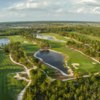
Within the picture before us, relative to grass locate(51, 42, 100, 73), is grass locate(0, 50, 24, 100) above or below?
above

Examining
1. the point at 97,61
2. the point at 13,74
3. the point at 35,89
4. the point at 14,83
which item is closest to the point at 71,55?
the point at 97,61

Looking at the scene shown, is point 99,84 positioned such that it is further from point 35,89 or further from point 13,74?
point 13,74

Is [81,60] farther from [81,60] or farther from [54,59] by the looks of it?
[54,59]

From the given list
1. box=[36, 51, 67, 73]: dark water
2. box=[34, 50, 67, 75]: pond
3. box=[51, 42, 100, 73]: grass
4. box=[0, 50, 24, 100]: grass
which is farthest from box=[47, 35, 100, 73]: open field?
box=[0, 50, 24, 100]: grass

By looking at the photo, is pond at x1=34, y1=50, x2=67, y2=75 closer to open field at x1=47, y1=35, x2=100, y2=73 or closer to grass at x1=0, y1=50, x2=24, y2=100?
open field at x1=47, y1=35, x2=100, y2=73

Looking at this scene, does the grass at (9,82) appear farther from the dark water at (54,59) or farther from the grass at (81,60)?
the grass at (81,60)

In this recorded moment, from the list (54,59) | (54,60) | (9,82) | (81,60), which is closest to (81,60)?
(81,60)
